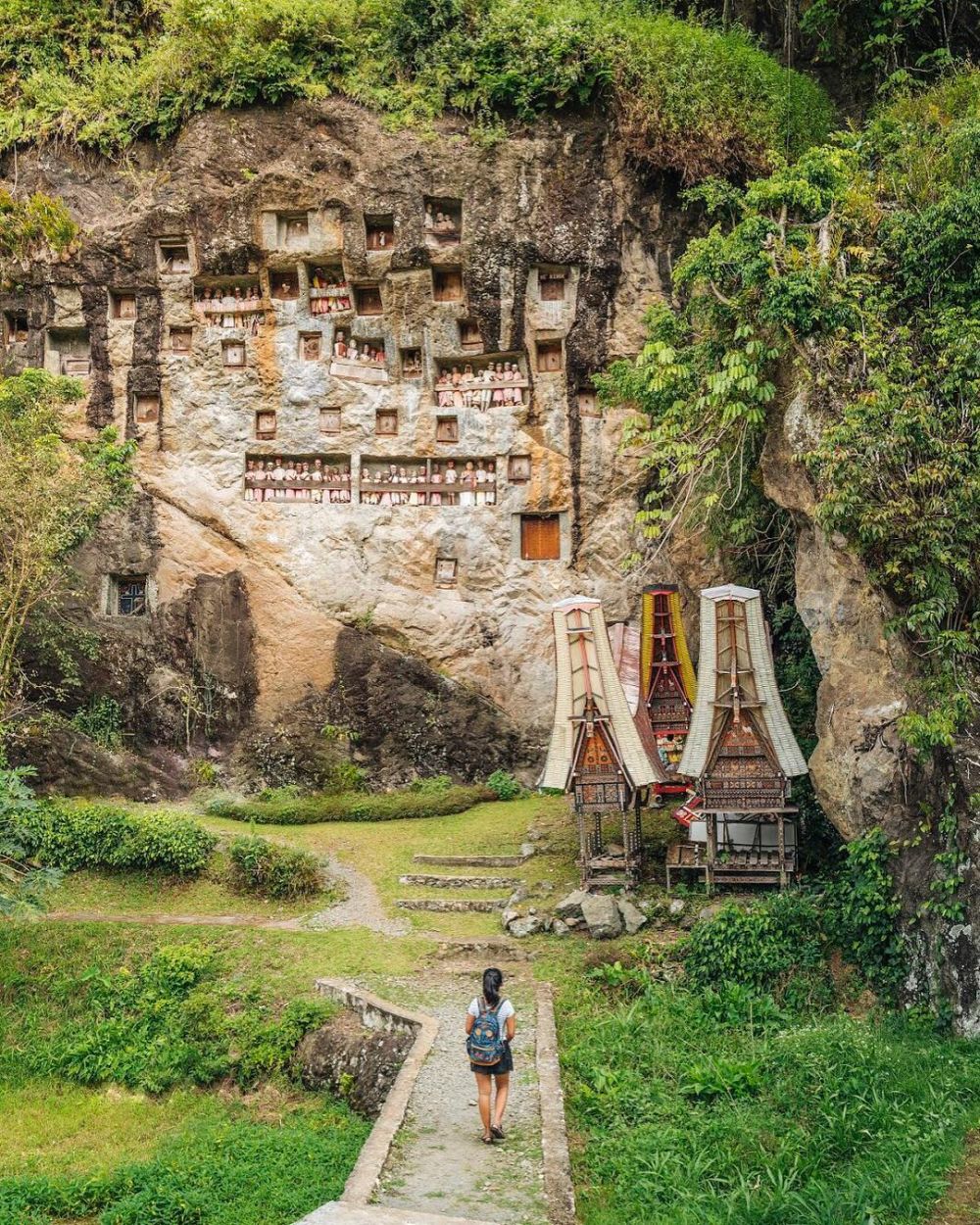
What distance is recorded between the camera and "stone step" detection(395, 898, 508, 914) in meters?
13.2

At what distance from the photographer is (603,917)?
38.2 feet

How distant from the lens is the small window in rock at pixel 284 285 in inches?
797

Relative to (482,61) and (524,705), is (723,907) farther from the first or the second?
(482,61)

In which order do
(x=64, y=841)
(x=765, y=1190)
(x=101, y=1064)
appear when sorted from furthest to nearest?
1. (x=64, y=841)
2. (x=101, y=1064)
3. (x=765, y=1190)

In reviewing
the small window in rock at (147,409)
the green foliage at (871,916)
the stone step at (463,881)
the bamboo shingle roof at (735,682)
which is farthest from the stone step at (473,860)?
the small window in rock at (147,409)

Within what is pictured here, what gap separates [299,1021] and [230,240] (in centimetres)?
1486

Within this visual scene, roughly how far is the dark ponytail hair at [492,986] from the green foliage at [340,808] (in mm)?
10164

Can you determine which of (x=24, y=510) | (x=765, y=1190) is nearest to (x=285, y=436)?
(x=24, y=510)

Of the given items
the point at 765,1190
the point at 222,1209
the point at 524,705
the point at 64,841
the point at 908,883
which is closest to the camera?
the point at 765,1190

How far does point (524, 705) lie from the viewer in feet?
63.2

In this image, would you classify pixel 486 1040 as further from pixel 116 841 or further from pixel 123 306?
pixel 123 306

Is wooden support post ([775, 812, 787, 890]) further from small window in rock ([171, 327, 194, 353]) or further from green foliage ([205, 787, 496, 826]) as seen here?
small window in rock ([171, 327, 194, 353])

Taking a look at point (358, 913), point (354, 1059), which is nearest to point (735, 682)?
point (358, 913)

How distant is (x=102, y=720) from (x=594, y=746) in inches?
392
